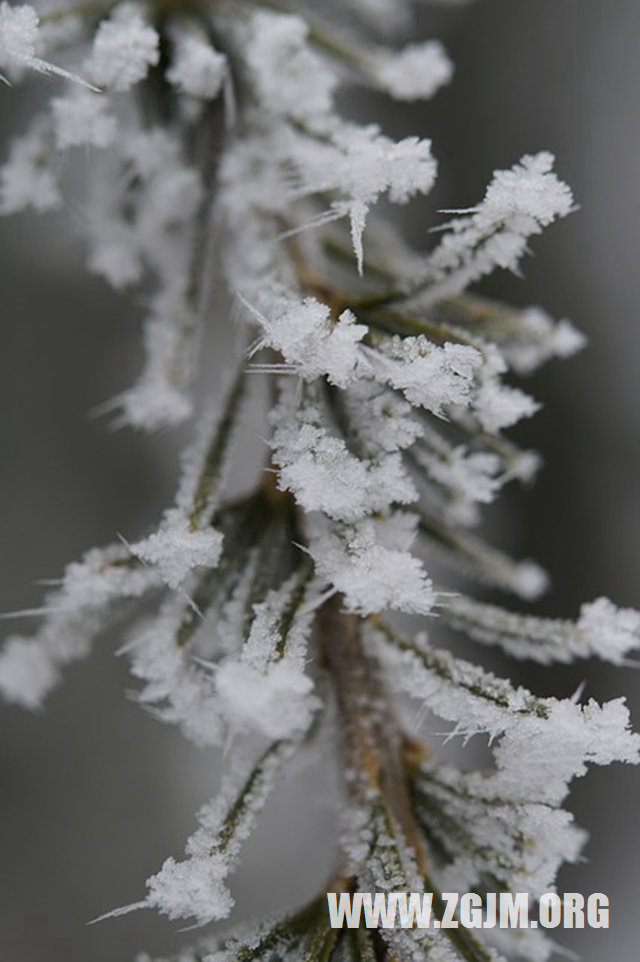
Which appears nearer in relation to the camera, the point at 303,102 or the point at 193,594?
the point at 193,594

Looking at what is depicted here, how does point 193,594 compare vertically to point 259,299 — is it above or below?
below

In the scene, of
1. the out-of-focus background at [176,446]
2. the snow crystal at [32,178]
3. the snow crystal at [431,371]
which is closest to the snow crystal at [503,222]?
the snow crystal at [431,371]

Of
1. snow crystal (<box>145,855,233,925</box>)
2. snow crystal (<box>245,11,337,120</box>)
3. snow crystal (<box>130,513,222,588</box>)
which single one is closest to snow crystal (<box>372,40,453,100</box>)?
snow crystal (<box>245,11,337,120</box>)

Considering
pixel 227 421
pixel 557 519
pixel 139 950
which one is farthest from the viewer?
pixel 557 519

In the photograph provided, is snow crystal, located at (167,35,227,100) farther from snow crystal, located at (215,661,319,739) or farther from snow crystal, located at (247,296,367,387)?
snow crystal, located at (215,661,319,739)

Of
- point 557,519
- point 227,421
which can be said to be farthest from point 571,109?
point 227,421

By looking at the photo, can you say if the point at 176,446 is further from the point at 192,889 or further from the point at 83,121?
the point at 192,889

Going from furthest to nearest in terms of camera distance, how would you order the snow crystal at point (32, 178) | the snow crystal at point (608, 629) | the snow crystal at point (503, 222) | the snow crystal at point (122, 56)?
the snow crystal at point (32, 178) < the snow crystal at point (122, 56) < the snow crystal at point (608, 629) < the snow crystal at point (503, 222)

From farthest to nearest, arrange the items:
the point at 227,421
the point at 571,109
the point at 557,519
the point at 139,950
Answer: the point at 557,519, the point at 571,109, the point at 139,950, the point at 227,421

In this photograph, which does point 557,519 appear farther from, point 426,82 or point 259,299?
point 259,299

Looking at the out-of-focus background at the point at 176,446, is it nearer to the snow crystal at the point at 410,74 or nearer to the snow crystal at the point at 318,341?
the snow crystal at the point at 410,74
